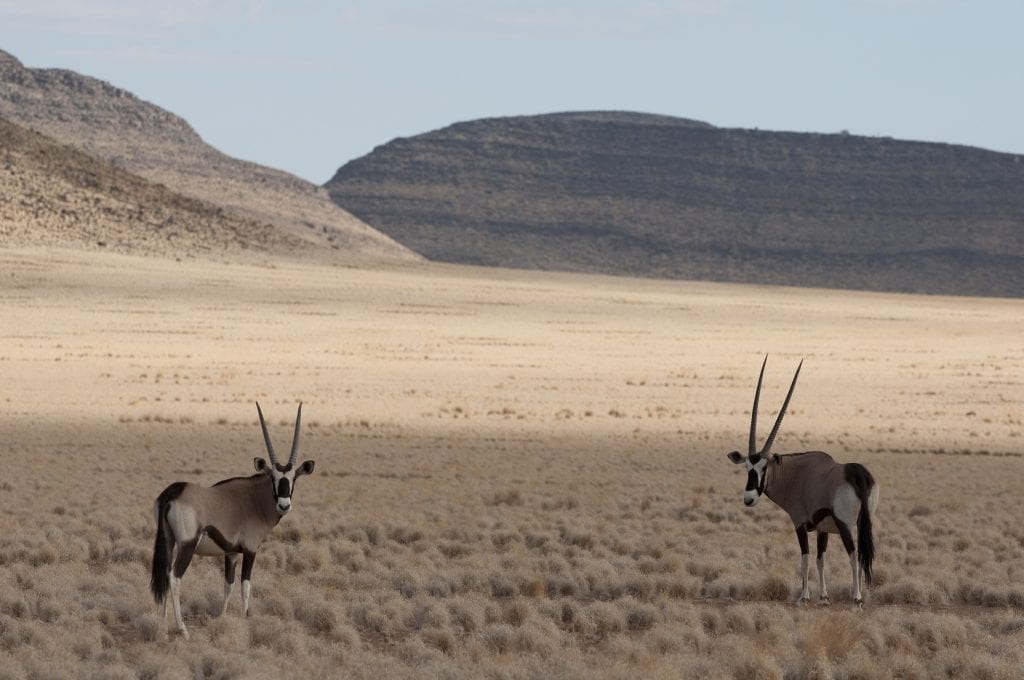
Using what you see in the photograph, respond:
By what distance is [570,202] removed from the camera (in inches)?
7530

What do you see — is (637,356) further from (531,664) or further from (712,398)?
(531,664)

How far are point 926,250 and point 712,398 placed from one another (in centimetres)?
13846

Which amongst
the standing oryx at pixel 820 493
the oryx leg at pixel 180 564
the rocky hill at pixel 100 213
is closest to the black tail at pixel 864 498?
the standing oryx at pixel 820 493

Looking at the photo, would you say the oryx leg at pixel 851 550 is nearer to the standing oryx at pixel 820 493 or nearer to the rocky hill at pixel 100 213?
the standing oryx at pixel 820 493

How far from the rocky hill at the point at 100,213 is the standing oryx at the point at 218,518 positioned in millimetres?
74237

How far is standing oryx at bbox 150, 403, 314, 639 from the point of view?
1112cm

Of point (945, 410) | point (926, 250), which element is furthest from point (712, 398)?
point (926, 250)

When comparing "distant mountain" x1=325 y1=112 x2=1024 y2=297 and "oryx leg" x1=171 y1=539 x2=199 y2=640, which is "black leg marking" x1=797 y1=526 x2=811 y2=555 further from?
"distant mountain" x1=325 y1=112 x2=1024 y2=297

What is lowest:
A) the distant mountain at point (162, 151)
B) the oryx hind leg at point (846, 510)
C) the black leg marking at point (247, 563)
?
the black leg marking at point (247, 563)

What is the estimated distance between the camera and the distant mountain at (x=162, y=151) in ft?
441

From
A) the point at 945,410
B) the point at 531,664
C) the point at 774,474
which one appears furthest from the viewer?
the point at 945,410

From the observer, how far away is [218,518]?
37.2ft

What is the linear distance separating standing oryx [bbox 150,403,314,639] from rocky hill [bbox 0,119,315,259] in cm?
7424

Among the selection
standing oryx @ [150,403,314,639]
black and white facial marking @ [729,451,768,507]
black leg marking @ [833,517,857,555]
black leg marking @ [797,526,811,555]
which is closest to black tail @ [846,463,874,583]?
black leg marking @ [833,517,857,555]
